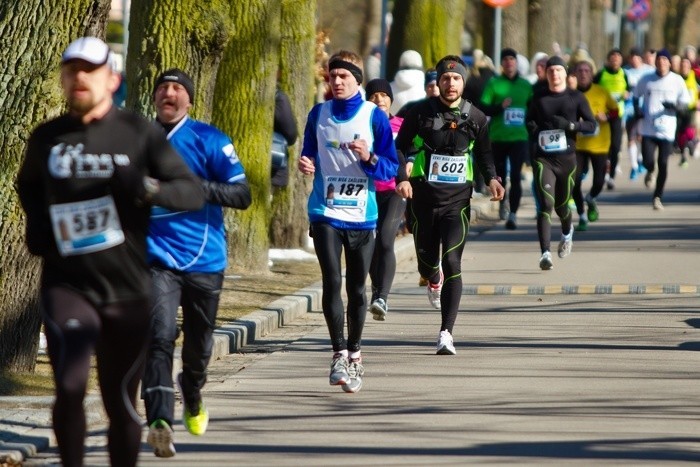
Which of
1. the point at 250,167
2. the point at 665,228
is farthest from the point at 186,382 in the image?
the point at 665,228

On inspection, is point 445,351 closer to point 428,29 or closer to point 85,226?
point 85,226

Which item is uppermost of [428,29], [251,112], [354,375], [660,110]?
[428,29]

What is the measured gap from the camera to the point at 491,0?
25031 mm

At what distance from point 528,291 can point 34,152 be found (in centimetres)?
893

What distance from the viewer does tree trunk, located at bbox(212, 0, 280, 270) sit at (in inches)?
587

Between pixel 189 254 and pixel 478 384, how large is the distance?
257 cm

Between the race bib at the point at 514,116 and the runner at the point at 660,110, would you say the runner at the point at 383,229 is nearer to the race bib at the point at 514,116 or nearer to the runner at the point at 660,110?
the race bib at the point at 514,116

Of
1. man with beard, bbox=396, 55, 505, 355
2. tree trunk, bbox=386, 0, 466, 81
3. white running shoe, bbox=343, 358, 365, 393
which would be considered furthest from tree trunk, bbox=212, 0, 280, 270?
tree trunk, bbox=386, 0, 466, 81

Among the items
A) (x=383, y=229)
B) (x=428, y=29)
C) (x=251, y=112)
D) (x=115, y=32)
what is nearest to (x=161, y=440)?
(x=383, y=229)

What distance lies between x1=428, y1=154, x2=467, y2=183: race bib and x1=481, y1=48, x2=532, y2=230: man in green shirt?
28.8ft

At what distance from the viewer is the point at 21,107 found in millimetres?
9336

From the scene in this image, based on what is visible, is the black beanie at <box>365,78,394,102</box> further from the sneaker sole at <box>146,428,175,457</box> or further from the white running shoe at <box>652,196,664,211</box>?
the white running shoe at <box>652,196,664,211</box>

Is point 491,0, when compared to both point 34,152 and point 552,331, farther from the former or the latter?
point 34,152

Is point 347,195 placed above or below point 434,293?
above
